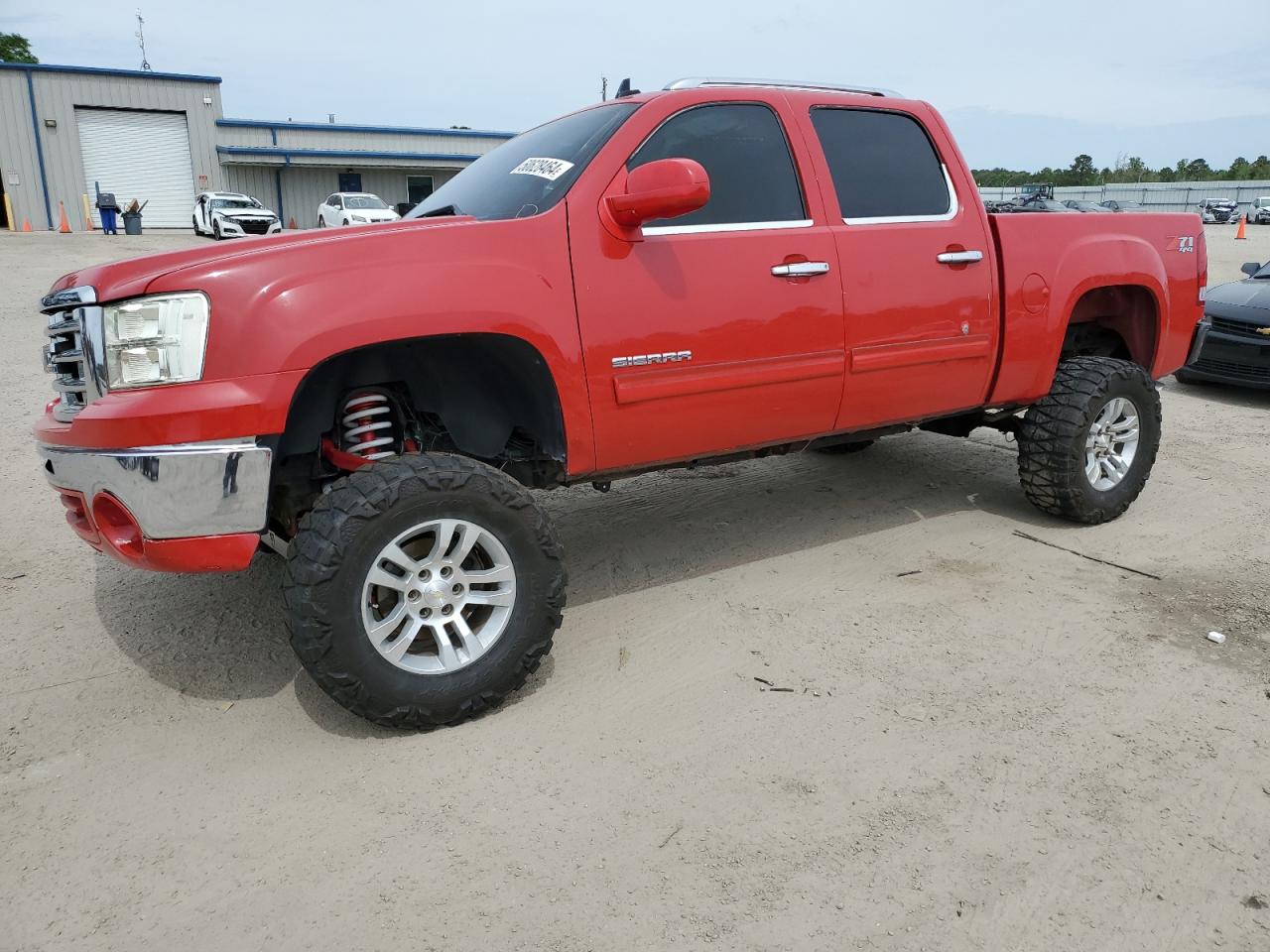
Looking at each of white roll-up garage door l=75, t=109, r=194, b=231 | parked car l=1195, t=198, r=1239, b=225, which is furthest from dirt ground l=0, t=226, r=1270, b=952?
parked car l=1195, t=198, r=1239, b=225

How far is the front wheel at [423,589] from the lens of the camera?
2793 mm

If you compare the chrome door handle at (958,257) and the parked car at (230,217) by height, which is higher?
the parked car at (230,217)

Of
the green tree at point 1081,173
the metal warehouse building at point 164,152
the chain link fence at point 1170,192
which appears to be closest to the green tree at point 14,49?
the metal warehouse building at point 164,152

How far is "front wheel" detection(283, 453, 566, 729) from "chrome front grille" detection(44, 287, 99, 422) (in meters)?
0.84

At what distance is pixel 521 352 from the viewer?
10.4 feet

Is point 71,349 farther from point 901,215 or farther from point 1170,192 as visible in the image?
point 1170,192

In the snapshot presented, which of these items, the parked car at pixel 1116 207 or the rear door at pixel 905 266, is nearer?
the rear door at pixel 905 266

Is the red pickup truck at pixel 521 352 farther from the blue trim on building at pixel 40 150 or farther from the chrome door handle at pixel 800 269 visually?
the blue trim on building at pixel 40 150

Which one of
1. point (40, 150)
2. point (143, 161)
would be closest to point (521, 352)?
point (40, 150)

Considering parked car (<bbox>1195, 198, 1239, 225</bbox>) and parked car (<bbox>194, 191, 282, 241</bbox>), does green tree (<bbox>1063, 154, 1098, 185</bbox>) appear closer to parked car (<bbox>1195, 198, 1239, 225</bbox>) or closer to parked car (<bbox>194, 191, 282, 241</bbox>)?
parked car (<bbox>1195, 198, 1239, 225</bbox>)

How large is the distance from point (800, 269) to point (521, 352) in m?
1.20

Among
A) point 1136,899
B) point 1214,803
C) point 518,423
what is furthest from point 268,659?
point 1214,803

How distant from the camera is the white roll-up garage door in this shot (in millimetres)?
31938

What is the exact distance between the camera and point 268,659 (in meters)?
3.49
